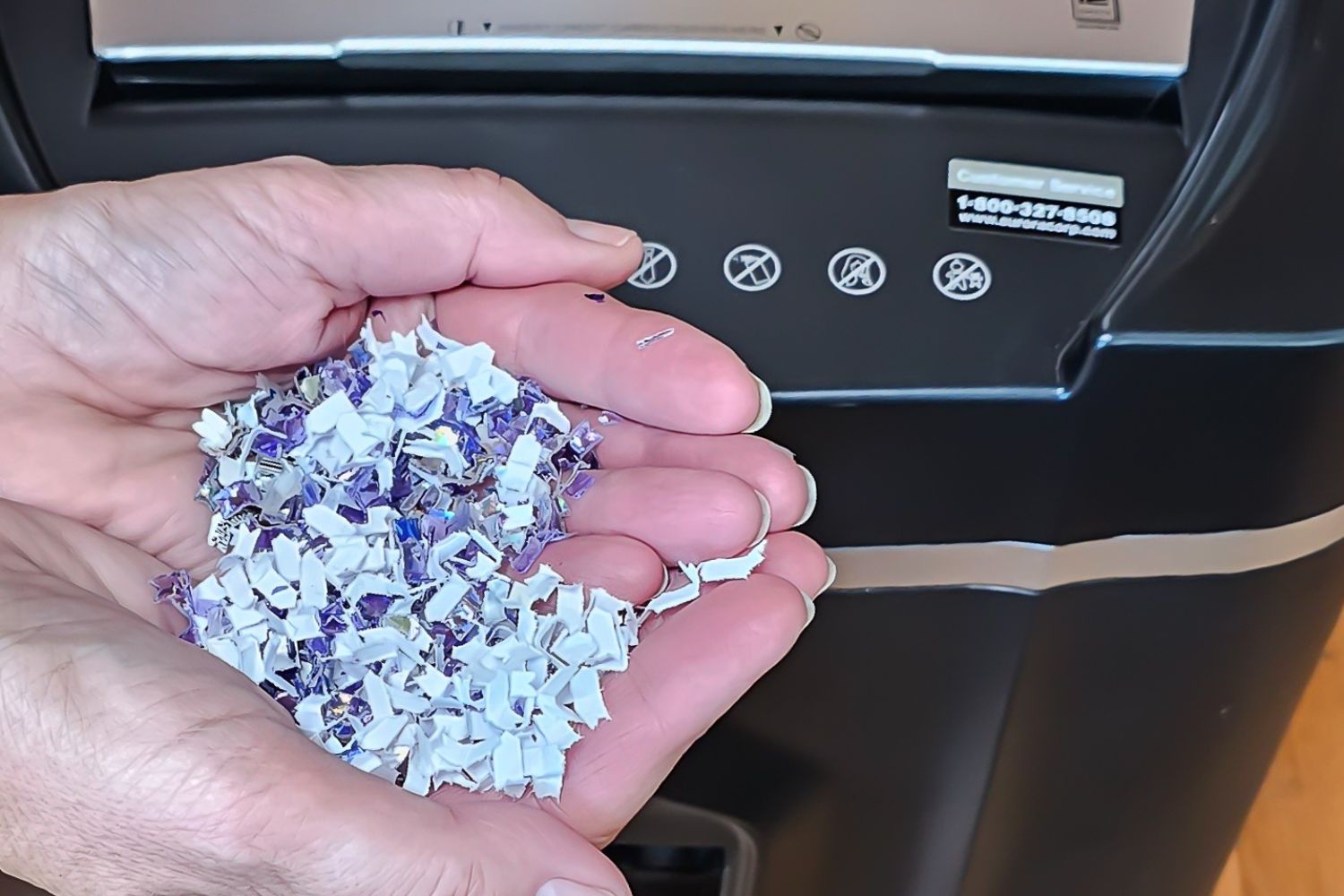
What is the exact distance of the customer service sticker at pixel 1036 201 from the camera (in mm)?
544

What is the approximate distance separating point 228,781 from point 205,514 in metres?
0.22

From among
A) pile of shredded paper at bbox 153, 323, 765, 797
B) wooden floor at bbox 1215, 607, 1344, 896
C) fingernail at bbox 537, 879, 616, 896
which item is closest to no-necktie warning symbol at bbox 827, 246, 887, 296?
pile of shredded paper at bbox 153, 323, 765, 797

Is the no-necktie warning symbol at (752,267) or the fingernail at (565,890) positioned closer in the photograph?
the fingernail at (565,890)

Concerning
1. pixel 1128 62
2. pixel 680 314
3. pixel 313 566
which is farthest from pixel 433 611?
pixel 1128 62

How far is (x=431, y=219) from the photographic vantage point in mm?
553

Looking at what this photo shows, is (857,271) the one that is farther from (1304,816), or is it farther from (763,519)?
(1304,816)

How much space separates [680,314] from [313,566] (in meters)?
0.19

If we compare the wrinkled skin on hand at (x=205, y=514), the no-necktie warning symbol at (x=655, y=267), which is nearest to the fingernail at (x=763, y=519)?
Answer: the wrinkled skin on hand at (x=205, y=514)

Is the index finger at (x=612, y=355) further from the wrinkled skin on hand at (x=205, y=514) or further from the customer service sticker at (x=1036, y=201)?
the customer service sticker at (x=1036, y=201)

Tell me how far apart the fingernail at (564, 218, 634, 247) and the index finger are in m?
0.03

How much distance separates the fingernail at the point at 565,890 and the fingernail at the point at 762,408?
0.18 meters

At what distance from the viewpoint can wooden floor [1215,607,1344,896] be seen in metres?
0.95

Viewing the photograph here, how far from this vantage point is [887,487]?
1.75 ft

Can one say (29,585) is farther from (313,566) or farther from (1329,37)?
(1329,37)
